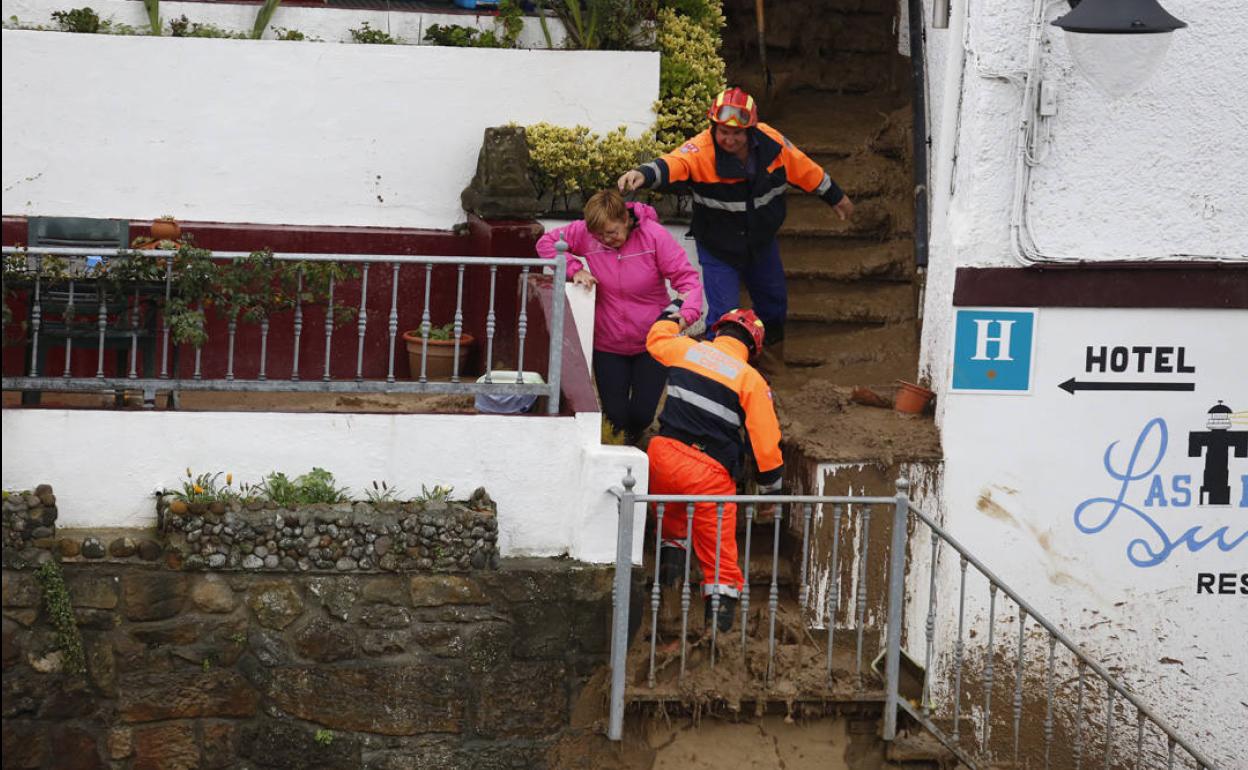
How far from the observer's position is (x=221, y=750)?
844 cm

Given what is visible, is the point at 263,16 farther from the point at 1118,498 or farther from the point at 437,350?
the point at 1118,498

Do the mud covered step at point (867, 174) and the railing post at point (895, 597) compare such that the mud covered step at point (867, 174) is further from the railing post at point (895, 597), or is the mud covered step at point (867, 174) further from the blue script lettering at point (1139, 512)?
the railing post at point (895, 597)

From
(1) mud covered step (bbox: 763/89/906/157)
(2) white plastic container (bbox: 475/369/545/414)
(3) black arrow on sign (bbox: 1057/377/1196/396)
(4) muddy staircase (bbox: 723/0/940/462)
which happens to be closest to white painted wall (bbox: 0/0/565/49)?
(1) mud covered step (bbox: 763/89/906/157)

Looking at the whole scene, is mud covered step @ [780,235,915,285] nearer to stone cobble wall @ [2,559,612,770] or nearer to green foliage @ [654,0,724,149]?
green foliage @ [654,0,724,149]

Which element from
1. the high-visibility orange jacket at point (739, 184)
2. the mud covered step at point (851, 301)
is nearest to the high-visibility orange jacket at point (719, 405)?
the high-visibility orange jacket at point (739, 184)

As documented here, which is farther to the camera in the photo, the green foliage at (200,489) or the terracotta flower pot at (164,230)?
the terracotta flower pot at (164,230)

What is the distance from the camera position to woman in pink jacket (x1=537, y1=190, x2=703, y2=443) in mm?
9312

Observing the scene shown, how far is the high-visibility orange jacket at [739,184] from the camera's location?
9742 millimetres

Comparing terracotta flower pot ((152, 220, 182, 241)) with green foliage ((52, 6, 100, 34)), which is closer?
terracotta flower pot ((152, 220, 182, 241))

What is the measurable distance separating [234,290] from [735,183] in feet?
9.23

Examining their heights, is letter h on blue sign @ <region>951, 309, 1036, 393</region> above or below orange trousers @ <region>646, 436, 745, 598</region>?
above

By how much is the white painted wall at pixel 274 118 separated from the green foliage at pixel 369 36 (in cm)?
15

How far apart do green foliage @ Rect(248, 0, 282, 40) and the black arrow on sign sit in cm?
526

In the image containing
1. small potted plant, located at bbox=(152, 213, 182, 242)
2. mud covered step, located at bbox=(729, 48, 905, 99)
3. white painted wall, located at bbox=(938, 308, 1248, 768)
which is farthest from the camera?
mud covered step, located at bbox=(729, 48, 905, 99)
